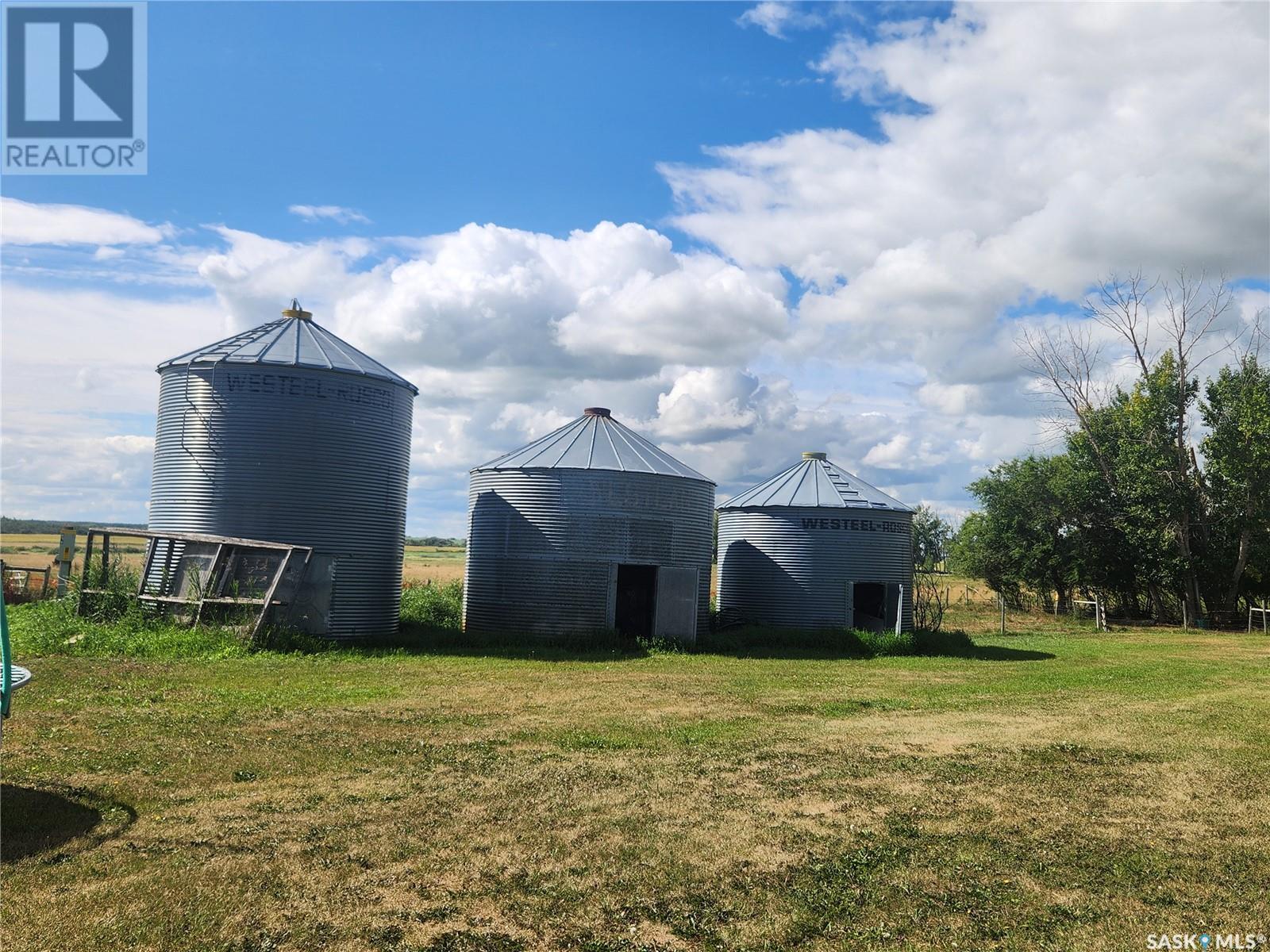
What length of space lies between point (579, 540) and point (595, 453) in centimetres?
272

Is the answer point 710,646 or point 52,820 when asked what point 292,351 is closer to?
point 710,646

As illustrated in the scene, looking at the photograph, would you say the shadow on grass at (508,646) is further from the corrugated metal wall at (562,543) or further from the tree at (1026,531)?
the tree at (1026,531)

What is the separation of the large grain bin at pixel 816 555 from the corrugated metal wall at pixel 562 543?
3468mm

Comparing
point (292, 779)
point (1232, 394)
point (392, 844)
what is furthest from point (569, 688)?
point (1232, 394)

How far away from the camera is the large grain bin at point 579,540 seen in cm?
2327

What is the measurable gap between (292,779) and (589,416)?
1913 centimetres

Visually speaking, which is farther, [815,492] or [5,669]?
[815,492]

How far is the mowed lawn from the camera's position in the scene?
6223mm

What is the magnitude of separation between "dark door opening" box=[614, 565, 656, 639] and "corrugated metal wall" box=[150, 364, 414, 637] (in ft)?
26.3

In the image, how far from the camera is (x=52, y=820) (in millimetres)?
7660

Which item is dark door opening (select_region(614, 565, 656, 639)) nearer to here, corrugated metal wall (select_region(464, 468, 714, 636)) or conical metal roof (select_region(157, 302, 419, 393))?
corrugated metal wall (select_region(464, 468, 714, 636))

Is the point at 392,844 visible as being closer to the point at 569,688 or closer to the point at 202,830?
the point at 202,830

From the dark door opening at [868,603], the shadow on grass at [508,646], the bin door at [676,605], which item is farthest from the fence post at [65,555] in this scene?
the dark door opening at [868,603]

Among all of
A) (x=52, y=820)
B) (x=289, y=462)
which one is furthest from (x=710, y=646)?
(x=52, y=820)
